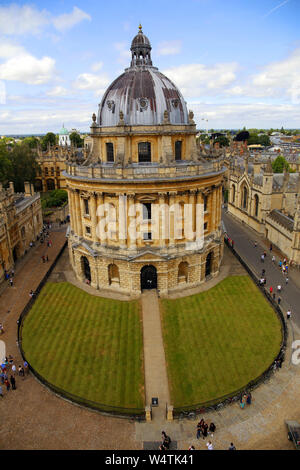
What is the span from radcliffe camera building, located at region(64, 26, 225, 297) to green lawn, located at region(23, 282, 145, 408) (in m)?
4.03

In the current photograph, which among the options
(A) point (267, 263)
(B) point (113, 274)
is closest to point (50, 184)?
(B) point (113, 274)

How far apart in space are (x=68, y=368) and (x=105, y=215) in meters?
16.6

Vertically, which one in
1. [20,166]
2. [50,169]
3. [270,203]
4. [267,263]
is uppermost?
[20,166]

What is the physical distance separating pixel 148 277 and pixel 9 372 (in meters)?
16.8

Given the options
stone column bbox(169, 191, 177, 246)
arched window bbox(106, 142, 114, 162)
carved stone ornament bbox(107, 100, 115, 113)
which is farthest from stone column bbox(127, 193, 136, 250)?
carved stone ornament bbox(107, 100, 115, 113)

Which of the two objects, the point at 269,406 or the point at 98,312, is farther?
the point at 98,312

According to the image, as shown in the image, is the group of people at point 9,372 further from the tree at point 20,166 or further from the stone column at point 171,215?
the tree at point 20,166

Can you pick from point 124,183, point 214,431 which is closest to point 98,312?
point 124,183

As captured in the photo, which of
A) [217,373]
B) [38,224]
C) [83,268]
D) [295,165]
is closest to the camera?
[217,373]

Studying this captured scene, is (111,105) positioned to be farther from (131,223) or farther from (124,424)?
(124,424)

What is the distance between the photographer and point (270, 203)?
55.5 m

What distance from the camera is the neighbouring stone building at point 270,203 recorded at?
152ft

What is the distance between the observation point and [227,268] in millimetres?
43125

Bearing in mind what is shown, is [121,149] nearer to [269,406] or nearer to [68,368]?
[68,368]
